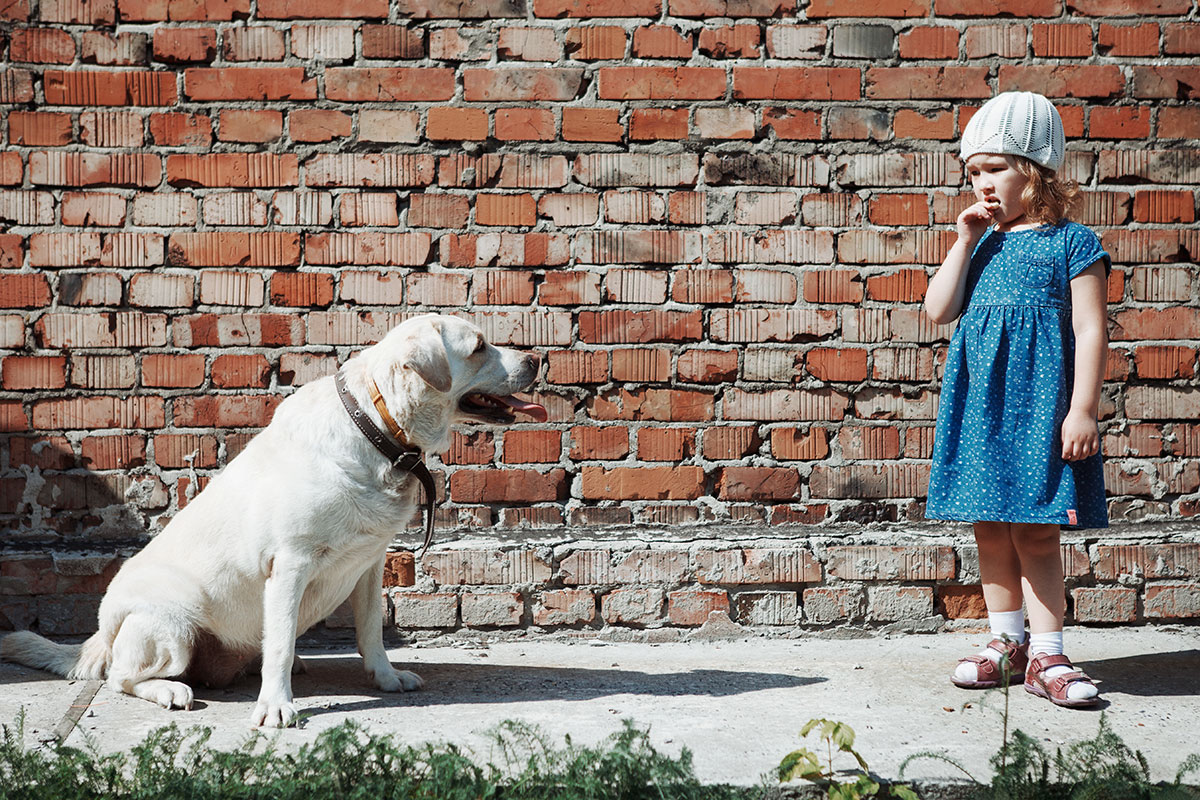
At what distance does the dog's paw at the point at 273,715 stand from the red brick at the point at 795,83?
→ 2489mm

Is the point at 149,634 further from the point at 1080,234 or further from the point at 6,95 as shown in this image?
the point at 1080,234

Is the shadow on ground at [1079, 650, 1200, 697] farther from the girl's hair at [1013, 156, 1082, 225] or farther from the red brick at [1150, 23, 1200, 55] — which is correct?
the red brick at [1150, 23, 1200, 55]

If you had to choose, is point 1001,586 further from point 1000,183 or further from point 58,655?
point 58,655

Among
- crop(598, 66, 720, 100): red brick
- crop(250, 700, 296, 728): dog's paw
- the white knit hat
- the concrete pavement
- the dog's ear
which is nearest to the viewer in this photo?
the concrete pavement

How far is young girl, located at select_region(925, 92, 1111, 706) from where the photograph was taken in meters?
2.85

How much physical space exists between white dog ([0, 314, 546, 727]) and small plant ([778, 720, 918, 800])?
4.12 ft

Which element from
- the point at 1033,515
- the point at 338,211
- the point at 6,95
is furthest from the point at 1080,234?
the point at 6,95

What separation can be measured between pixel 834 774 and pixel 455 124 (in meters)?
2.45

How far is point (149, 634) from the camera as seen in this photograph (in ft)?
9.34

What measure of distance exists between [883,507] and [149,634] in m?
2.47

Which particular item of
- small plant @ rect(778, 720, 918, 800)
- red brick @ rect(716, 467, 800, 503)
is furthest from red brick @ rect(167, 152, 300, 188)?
small plant @ rect(778, 720, 918, 800)


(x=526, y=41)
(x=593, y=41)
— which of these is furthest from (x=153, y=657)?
(x=593, y=41)

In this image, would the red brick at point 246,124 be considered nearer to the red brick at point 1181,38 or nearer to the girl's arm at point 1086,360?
the girl's arm at point 1086,360

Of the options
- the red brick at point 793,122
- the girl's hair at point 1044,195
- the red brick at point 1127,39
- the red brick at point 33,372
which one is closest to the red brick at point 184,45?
the red brick at point 33,372
